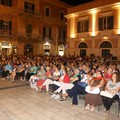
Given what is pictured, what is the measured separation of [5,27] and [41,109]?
→ 22.7 m

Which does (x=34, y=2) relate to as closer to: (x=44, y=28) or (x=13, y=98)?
(x=44, y=28)

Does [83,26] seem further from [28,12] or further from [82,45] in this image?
[28,12]

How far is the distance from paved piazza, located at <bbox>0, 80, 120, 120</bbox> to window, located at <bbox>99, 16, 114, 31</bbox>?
1711 cm

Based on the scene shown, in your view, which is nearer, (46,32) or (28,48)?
(28,48)

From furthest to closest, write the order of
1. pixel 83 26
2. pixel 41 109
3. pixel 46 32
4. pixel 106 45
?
pixel 46 32 → pixel 83 26 → pixel 106 45 → pixel 41 109

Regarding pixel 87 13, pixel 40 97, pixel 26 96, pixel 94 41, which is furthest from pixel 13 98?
pixel 87 13

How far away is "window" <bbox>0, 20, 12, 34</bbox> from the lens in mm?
26062

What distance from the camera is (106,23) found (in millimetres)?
22719

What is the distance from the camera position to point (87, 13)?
24531 millimetres

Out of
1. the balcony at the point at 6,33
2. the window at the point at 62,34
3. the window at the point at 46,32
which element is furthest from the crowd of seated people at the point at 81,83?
the window at the point at 62,34

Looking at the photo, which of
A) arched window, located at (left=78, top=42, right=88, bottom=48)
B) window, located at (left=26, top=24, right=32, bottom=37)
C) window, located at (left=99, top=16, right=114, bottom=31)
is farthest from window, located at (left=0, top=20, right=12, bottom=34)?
window, located at (left=99, top=16, right=114, bottom=31)

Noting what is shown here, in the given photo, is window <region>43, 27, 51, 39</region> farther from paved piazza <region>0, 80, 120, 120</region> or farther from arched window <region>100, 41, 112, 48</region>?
paved piazza <region>0, 80, 120, 120</region>

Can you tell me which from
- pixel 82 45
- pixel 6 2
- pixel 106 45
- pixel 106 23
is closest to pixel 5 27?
pixel 6 2

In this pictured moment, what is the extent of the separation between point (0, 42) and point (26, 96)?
19984 mm
